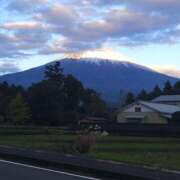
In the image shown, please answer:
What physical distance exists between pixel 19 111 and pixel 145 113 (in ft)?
85.5

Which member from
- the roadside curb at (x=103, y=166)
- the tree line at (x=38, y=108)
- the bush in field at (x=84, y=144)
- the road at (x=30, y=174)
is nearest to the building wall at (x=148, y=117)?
the tree line at (x=38, y=108)

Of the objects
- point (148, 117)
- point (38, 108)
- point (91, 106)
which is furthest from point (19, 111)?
point (91, 106)

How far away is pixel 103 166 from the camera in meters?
18.7

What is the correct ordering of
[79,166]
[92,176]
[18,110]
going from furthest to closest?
[18,110] → [79,166] → [92,176]

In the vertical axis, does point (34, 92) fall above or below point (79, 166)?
above

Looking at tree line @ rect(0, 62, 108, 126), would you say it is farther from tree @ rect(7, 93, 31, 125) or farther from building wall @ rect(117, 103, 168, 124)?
building wall @ rect(117, 103, 168, 124)

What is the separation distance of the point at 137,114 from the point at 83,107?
2473 cm

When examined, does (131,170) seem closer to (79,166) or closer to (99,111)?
(79,166)

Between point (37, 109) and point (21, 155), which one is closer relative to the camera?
point (21, 155)

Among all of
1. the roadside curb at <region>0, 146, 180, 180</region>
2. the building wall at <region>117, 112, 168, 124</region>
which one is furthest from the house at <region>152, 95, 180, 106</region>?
the roadside curb at <region>0, 146, 180, 180</region>

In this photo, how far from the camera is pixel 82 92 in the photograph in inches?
5822

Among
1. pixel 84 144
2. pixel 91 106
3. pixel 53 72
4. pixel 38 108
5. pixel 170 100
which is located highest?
pixel 53 72

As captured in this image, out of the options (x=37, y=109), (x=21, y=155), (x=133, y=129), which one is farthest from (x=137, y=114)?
(x=21, y=155)

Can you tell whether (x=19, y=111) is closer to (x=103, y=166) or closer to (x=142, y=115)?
(x=142, y=115)
